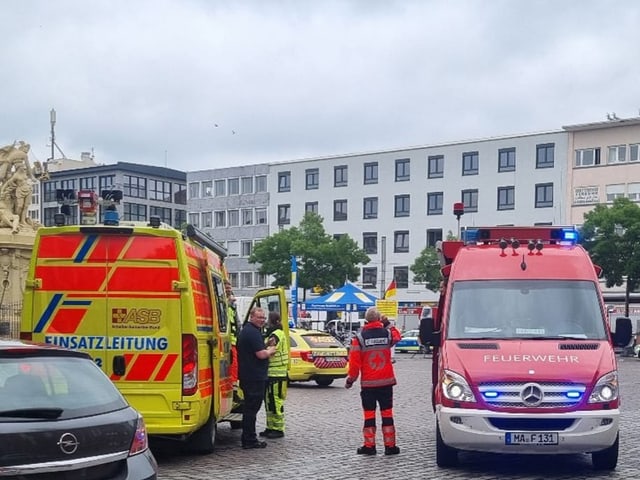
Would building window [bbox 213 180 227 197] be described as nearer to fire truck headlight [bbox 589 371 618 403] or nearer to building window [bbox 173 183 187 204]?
building window [bbox 173 183 187 204]

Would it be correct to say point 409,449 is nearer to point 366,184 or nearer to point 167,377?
point 167,377

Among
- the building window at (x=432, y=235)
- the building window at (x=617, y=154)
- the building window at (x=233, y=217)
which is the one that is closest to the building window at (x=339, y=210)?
the building window at (x=432, y=235)

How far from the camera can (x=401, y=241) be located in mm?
76312

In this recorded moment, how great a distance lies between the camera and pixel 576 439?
32.7ft

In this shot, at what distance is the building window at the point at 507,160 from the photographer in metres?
71.0

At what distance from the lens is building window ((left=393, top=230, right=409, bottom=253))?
7602cm

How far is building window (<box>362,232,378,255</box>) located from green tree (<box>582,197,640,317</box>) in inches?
1005

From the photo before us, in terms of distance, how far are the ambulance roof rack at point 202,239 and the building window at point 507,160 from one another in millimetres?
59111

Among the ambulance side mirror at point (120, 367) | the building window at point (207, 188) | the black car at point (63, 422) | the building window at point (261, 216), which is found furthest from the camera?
the building window at point (207, 188)

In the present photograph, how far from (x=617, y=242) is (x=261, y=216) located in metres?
38.9

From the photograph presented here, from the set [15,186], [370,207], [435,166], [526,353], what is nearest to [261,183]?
[370,207]

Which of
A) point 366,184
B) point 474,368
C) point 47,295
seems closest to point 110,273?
point 47,295

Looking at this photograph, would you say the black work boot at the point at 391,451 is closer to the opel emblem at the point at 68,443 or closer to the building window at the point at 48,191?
the opel emblem at the point at 68,443

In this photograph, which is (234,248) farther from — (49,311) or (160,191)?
(49,311)
